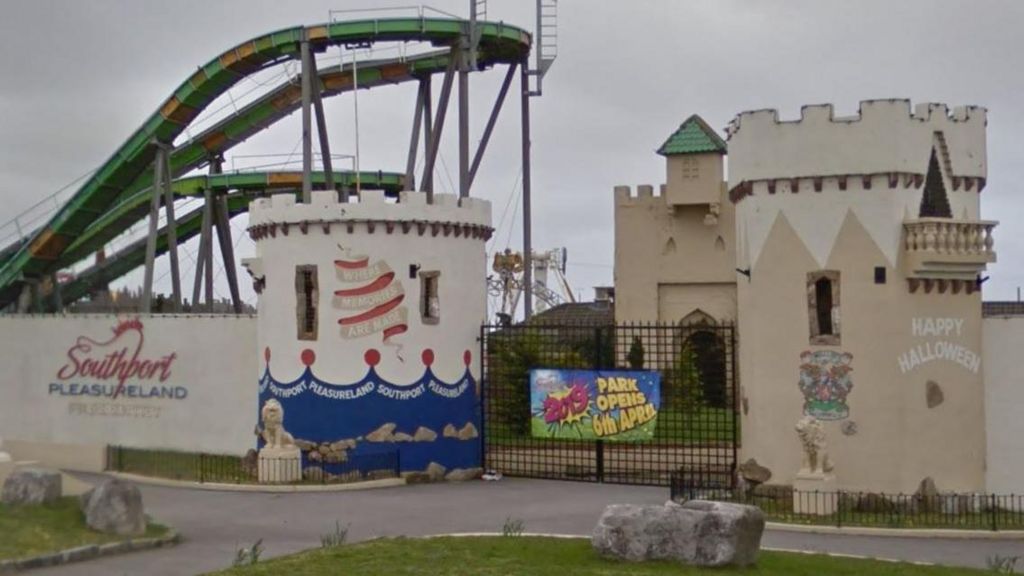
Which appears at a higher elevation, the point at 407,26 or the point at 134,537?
the point at 407,26

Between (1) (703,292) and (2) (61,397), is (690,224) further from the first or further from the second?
(2) (61,397)

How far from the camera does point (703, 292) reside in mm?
46938

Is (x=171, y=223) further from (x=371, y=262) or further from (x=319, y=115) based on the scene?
(x=371, y=262)

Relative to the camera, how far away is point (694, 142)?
4641cm

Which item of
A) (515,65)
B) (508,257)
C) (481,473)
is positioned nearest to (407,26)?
(515,65)

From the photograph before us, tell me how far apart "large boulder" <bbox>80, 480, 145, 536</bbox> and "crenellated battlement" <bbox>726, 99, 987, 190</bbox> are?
11781mm

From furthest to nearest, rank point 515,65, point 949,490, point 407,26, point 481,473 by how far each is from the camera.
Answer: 1. point 515,65
2. point 407,26
3. point 481,473
4. point 949,490

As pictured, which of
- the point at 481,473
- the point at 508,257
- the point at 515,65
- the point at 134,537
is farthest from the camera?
the point at 508,257

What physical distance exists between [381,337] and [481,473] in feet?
12.3

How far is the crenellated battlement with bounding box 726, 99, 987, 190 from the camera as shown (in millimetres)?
20906

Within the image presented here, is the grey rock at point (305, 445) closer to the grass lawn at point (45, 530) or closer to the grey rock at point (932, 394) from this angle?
the grass lawn at point (45, 530)

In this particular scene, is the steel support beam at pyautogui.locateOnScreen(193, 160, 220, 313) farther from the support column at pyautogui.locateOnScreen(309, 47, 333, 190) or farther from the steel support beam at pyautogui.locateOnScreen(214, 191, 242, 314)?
the support column at pyautogui.locateOnScreen(309, 47, 333, 190)

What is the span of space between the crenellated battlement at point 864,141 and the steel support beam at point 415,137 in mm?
11119

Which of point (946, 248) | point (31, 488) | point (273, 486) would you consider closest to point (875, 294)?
point (946, 248)
